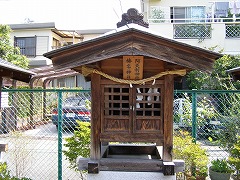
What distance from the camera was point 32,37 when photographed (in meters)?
19.9

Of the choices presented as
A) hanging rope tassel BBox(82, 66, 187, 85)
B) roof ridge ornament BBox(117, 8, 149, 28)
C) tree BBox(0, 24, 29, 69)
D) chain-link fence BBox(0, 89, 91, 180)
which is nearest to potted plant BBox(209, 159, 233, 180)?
hanging rope tassel BBox(82, 66, 187, 85)

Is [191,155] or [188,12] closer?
[191,155]

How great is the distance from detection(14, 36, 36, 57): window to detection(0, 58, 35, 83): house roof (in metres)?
17.4

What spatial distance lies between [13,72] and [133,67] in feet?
5.75

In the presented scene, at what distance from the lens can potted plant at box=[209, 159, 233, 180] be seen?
4.41m

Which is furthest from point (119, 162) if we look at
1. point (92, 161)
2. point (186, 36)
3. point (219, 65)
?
point (186, 36)

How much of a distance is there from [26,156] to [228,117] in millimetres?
4426

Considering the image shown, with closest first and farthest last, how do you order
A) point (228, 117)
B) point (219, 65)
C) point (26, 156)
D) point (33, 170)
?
point (26, 156) < point (228, 117) < point (33, 170) < point (219, 65)

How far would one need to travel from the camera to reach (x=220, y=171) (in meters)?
4.45

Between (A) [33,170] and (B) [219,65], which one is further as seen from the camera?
(B) [219,65]

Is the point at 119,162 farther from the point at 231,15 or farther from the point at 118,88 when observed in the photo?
the point at 231,15

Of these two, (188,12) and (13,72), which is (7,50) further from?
(188,12)

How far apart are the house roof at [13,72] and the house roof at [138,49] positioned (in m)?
0.69

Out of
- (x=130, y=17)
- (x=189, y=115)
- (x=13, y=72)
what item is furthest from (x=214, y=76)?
(x=13, y=72)
